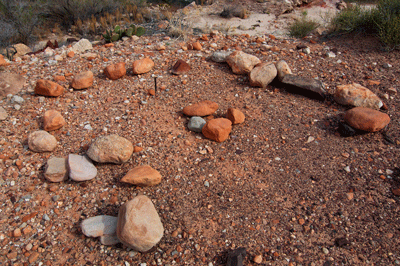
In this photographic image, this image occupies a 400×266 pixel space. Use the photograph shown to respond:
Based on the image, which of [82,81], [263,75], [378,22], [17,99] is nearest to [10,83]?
[17,99]

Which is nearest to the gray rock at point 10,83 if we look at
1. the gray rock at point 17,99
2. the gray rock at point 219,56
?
the gray rock at point 17,99

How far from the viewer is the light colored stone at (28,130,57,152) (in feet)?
8.47

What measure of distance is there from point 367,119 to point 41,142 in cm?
291

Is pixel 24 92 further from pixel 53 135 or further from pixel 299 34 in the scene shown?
pixel 299 34

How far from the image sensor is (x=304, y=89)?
131 inches

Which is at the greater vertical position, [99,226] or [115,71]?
[115,71]

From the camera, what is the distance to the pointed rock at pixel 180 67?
3620 millimetres

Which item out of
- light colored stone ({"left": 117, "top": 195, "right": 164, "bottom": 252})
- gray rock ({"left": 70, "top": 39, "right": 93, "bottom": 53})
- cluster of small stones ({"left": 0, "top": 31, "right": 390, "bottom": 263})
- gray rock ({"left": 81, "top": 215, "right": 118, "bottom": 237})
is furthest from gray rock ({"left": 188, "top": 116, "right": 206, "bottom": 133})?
gray rock ({"left": 70, "top": 39, "right": 93, "bottom": 53})

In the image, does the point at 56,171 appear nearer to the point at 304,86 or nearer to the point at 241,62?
the point at 241,62

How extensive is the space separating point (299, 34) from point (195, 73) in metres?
2.11

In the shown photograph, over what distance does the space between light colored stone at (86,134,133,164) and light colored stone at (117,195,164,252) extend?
561 millimetres

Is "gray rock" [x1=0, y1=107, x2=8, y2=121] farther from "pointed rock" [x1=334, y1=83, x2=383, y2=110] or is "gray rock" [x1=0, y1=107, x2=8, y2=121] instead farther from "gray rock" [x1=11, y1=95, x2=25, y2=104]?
"pointed rock" [x1=334, y1=83, x2=383, y2=110]

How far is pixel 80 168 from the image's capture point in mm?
2414

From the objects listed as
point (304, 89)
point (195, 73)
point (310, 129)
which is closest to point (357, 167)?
point (310, 129)
